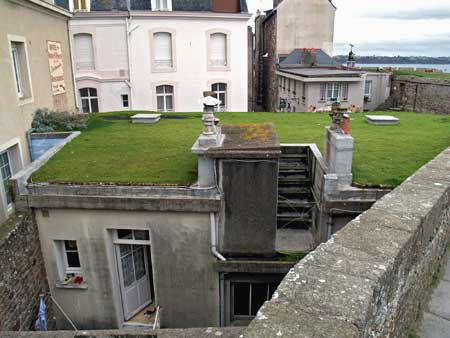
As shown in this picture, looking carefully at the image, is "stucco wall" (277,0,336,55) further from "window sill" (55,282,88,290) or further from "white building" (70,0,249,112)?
"window sill" (55,282,88,290)

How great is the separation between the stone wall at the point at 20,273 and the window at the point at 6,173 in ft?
5.19

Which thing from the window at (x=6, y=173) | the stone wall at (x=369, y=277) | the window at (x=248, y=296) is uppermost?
the stone wall at (x=369, y=277)

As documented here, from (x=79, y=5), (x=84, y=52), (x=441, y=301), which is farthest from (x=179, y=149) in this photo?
(x=79, y=5)

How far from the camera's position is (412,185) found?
143 inches

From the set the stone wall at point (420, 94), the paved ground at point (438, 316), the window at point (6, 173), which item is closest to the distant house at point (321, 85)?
the stone wall at point (420, 94)

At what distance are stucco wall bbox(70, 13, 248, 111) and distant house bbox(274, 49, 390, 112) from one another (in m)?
5.68

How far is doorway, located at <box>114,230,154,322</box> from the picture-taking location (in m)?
8.81

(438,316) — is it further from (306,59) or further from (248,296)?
(306,59)

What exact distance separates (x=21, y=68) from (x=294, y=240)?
956 cm

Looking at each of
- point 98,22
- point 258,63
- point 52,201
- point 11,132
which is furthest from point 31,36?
point 258,63

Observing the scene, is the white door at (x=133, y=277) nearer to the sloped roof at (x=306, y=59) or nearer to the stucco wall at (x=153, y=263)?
the stucco wall at (x=153, y=263)

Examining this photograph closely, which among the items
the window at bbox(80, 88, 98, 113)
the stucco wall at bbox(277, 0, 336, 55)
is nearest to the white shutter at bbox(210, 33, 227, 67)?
the window at bbox(80, 88, 98, 113)

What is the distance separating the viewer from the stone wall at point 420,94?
1093 inches

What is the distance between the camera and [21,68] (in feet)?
38.2
